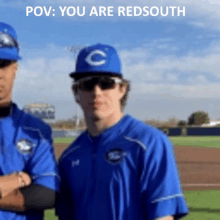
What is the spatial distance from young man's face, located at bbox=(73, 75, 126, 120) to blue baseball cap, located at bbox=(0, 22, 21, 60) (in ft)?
1.70

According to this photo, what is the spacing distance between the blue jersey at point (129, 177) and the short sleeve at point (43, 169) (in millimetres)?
163

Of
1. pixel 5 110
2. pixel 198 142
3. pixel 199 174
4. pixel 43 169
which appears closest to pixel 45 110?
pixel 198 142

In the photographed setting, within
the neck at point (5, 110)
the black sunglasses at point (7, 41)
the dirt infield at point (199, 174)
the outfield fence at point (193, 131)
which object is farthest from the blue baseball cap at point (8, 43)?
the outfield fence at point (193, 131)

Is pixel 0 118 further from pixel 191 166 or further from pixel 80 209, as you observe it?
pixel 191 166

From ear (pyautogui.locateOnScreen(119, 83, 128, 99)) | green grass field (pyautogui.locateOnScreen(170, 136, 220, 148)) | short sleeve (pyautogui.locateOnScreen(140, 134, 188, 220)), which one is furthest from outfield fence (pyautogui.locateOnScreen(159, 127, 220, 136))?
short sleeve (pyautogui.locateOnScreen(140, 134, 188, 220))

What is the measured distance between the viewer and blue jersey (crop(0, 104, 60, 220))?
2.81m

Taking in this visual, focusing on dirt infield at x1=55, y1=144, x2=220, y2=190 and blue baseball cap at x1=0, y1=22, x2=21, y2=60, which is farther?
dirt infield at x1=55, y1=144, x2=220, y2=190

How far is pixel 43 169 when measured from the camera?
2826mm

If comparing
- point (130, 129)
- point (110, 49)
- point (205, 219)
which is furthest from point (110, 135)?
point (205, 219)

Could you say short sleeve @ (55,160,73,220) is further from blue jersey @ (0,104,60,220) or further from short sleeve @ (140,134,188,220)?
short sleeve @ (140,134,188,220)

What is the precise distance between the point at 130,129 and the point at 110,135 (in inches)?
5.2

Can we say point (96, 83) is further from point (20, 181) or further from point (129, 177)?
point (20, 181)

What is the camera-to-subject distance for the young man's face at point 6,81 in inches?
111

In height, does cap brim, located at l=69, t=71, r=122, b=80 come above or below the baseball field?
above
